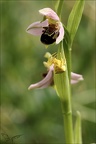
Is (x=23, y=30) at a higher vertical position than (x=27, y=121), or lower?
higher

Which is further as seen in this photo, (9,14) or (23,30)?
(23,30)

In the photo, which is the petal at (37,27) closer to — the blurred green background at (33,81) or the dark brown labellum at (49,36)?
the dark brown labellum at (49,36)

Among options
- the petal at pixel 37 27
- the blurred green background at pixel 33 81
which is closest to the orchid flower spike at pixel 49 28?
the petal at pixel 37 27

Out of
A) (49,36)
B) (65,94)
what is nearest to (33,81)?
(65,94)

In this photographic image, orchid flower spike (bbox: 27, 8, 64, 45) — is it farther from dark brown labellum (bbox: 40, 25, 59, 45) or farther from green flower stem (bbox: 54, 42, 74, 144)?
green flower stem (bbox: 54, 42, 74, 144)

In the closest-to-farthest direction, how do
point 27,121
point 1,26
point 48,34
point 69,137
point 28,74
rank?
1. point 48,34
2. point 69,137
3. point 27,121
4. point 28,74
5. point 1,26

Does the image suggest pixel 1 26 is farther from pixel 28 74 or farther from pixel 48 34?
pixel 48 34

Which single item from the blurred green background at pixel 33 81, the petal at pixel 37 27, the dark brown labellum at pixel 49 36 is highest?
the petal at pixel 37 27

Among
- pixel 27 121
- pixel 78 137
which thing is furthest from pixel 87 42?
pixel 78 137
